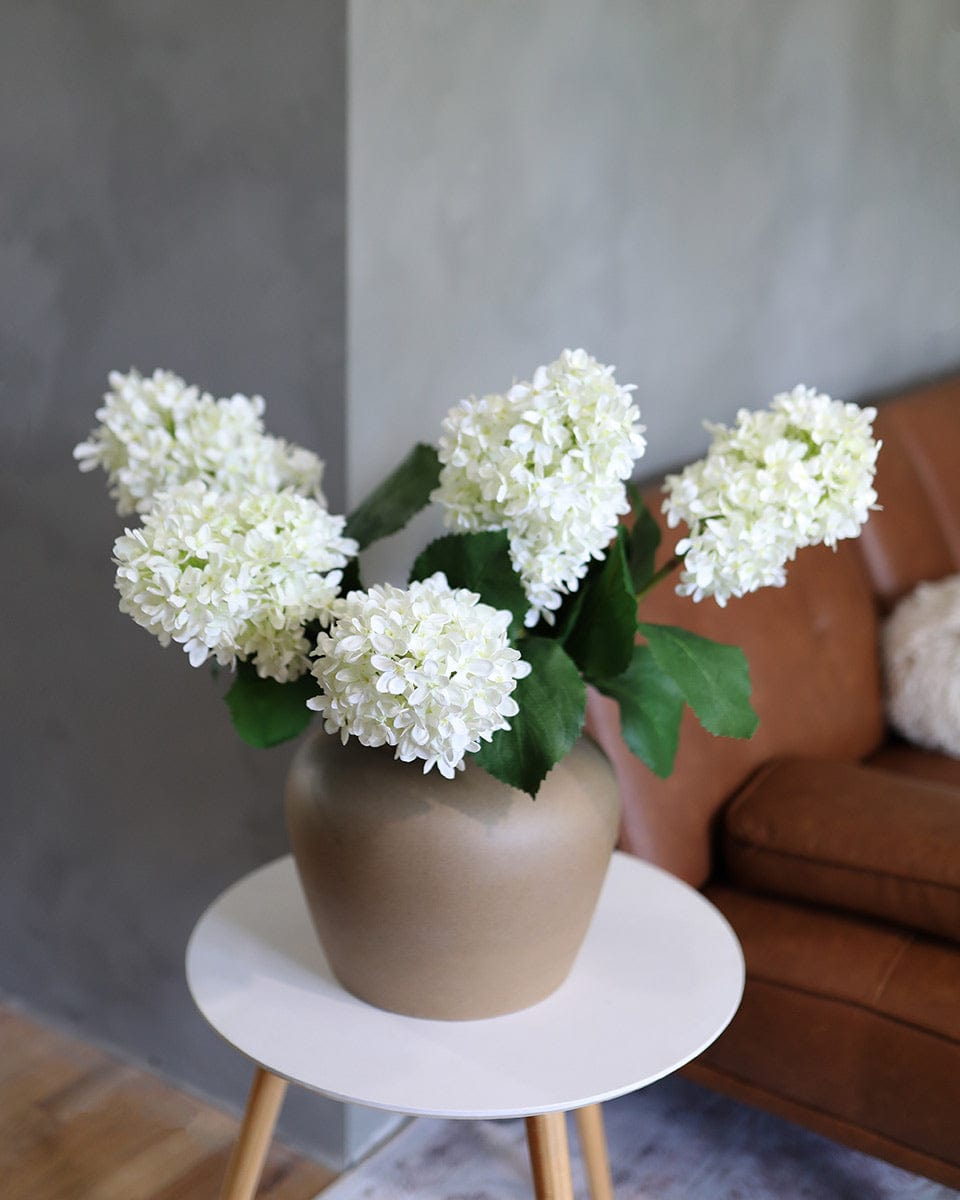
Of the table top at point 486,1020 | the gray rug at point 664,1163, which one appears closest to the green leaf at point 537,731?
the table top at point 486,1020

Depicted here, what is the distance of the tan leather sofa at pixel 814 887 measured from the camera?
126 centimetres

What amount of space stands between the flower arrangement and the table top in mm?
202

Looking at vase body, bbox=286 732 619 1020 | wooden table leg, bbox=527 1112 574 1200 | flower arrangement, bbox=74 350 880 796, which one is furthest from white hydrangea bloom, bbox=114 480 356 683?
wooden table leg, bbox=527 1112 574 1200

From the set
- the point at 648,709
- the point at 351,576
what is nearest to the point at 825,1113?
the point at 648,709

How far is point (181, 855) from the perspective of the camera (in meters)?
1.59

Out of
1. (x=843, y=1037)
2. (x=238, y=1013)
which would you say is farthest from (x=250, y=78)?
(x=843, y=1037)

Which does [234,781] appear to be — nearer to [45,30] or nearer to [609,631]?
[609,631]

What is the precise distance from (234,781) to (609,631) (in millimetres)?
708

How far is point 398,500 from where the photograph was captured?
1.02m

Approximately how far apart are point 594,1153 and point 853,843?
423mm

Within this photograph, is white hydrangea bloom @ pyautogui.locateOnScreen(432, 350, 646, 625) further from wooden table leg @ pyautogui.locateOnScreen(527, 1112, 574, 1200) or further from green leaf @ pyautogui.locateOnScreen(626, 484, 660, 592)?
wooden table leg @ pyautogui.locateOnScreen(527, 1112, 574, 1200)

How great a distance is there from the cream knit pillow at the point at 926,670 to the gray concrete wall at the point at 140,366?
918 millimetres

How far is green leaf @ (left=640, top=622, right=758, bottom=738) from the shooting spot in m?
0.95

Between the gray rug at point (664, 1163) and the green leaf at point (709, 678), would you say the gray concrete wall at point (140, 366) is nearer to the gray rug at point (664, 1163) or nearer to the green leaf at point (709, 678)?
the gray rug at point (664, 1163)
